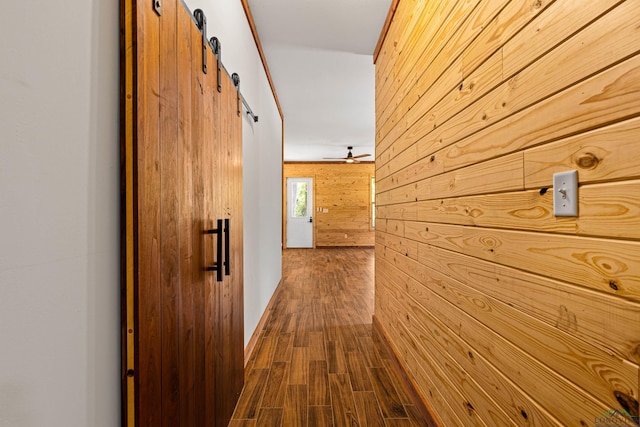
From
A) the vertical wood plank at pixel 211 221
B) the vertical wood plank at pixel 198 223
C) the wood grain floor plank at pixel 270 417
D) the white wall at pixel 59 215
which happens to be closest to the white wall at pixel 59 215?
the white wall at pixel 59 215

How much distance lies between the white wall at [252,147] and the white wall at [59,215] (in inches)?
31.8

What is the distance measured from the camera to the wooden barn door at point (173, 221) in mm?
813

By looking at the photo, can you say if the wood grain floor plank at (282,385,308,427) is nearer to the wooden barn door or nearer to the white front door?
the wooden barn door

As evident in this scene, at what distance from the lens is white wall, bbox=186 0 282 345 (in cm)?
185

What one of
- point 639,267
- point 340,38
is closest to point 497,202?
point 639,267

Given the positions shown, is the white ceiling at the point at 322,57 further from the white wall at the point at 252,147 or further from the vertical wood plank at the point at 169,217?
the vertical wood plank at the point at 169,217

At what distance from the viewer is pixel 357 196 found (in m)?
9.76

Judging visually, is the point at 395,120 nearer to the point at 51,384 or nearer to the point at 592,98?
the point at 592,98

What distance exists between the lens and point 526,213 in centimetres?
89

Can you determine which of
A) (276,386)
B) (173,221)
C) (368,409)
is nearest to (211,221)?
(173,221)

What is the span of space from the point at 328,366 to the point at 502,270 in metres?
1.68

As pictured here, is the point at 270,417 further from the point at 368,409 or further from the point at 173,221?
the point at 173,221

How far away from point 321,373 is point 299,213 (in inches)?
303

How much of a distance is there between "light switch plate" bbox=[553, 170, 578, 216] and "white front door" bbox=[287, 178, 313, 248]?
8.99 metres
